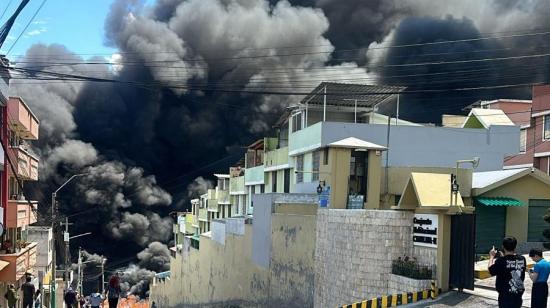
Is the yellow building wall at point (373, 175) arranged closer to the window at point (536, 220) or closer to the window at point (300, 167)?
the window at point (536, 220)

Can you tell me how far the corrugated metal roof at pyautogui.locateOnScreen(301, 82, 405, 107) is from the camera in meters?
25.6

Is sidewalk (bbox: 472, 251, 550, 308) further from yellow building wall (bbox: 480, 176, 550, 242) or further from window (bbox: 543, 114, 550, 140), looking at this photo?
window (bbox: 543, 114, 550, 140)

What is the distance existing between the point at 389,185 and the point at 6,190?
1358 centimetres

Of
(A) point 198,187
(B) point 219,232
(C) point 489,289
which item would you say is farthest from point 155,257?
(C) point 489,289

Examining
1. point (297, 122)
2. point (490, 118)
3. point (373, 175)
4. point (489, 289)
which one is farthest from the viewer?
point (490, 118)

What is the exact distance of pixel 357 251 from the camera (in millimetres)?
14328

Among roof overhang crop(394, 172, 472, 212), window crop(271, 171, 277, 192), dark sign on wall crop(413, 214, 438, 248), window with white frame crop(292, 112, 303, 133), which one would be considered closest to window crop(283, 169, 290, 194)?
window crop(271, 171, 277, 192)

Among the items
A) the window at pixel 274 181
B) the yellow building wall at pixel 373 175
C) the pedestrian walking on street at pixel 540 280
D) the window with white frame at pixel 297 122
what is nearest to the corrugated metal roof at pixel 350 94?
the window with white frame at pixel 297 122

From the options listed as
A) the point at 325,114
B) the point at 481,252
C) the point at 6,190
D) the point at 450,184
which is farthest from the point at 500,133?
the point at 6,190

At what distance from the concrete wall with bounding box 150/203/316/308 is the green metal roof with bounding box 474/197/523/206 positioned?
506cm

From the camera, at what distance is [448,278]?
11969mm

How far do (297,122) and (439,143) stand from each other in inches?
274

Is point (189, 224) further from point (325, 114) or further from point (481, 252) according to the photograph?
point (481, 252)

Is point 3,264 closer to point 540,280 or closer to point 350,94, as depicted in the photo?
point 350,94
